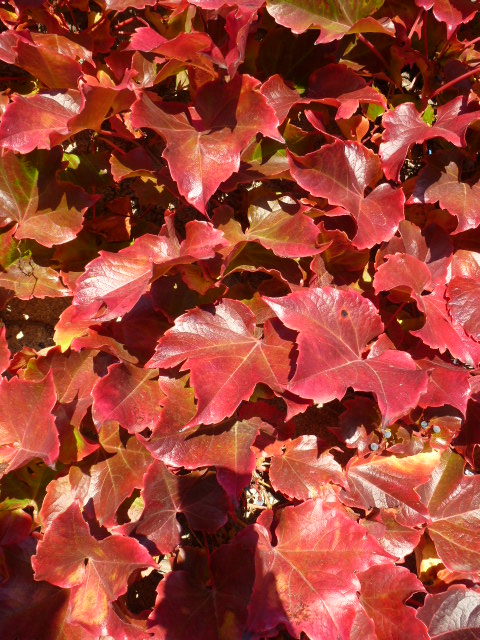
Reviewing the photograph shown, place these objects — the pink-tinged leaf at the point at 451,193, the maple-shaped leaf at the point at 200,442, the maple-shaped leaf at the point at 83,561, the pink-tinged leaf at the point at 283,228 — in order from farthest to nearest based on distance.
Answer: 1. the pink-tinged leaf at the point at 451,193
2. the pink-tinged leaf at the point at 283,228
3. the maple-shaped leaf at the point at 200,442
4. the maple-shaped leaf at the point at 83,561

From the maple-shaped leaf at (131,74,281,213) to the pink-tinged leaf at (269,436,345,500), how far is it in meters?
0.55

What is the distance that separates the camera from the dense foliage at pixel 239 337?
1.12m

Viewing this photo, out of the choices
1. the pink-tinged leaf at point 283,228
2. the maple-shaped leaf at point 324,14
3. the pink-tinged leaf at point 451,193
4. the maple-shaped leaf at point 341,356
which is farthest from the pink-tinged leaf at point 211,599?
the maple-shaped leaf at point 324,14

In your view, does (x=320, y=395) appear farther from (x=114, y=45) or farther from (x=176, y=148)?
(x=114, y=45)

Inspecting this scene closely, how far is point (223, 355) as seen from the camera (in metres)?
1.16

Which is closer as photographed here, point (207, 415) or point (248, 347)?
point (207, 415)

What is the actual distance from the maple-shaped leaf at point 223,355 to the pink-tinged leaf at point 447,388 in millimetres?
341

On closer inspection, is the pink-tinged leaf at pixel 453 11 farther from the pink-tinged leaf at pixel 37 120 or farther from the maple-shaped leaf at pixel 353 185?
the pink-tinged leaf at pixel 37 120

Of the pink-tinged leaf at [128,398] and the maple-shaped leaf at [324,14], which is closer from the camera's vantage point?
the pink-tinged leaf at [128,398]

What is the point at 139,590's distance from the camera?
4.53 ft

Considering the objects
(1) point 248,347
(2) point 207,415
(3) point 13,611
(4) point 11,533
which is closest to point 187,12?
(1) point 248,347

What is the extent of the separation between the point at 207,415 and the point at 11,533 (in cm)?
49

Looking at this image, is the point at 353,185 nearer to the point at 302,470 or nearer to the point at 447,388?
the point at 447,388

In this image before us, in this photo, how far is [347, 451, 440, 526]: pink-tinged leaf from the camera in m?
1.24
